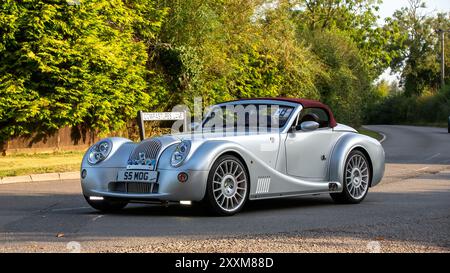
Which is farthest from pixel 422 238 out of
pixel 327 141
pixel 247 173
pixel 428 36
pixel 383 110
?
pixel 428 36

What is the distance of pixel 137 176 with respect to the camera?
400 inches

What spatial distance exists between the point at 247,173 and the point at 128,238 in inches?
99.3

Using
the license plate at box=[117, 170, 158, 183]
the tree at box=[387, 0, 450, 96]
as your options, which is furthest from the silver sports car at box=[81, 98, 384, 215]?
the tree at box=[387, 0, 450, 96]

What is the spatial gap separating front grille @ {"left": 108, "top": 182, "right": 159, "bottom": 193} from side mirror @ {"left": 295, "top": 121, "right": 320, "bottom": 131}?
7.97ft

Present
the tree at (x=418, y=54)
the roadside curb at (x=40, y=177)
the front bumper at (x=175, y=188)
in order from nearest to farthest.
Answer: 1. the front bumper at (x=175, y=188)
2. the roadside curb at (x=40, y=177)
3. the tree at (x=418, y=54)

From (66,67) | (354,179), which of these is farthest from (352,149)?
(66,67)

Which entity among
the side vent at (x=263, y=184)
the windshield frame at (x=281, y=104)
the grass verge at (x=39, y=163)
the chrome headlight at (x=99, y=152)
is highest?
the windshield frame at (x=281, y=104)

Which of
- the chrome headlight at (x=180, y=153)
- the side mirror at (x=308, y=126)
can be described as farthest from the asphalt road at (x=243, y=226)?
the side mirror at (x=308, y=126)

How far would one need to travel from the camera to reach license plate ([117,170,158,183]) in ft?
32.9

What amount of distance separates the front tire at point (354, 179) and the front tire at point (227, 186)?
2035 millimetres

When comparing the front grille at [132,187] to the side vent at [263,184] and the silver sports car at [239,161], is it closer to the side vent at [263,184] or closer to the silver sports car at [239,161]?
the silver sports car at [239,161]

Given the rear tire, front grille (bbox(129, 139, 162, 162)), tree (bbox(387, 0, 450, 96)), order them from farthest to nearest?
tree (bbox(387, 0, 450, 96)) < the rear tire < front grille (bbox(129, 139, 162, 162))

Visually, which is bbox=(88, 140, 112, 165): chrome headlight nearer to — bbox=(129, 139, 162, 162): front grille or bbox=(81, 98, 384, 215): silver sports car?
bbox=(81, 98, 384, 215): silver sports car

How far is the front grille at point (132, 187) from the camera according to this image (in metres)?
10.0
